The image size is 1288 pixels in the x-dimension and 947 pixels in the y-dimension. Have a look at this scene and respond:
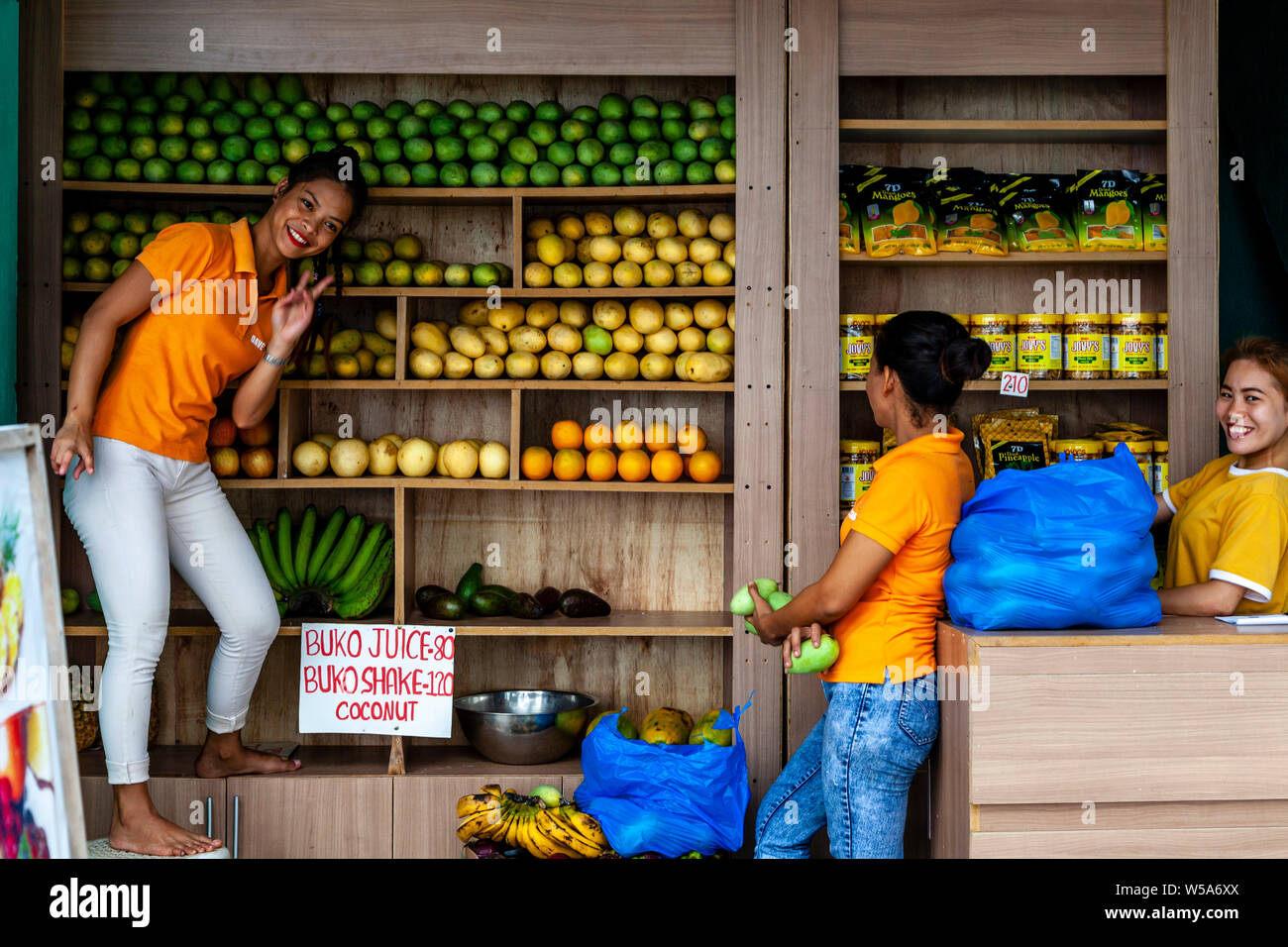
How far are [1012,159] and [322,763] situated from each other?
301 centimetres

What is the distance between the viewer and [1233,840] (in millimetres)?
2223

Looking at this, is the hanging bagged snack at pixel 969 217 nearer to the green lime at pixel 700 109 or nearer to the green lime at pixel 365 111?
the green lime at pixel 700 109

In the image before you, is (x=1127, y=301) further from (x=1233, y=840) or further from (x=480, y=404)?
(x=480, y=404)

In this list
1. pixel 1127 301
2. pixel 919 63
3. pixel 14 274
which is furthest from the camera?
pixel 1127 301

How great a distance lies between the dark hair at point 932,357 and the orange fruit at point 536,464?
1.33 meters

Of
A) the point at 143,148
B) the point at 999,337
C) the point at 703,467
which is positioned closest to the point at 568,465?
the point at 703,467

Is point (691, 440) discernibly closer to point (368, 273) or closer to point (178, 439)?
point (368, 273)

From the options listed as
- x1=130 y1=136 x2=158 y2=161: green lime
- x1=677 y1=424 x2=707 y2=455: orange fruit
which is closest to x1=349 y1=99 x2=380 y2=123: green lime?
x1=130 y1=136 x2=158 y2=161: green lime

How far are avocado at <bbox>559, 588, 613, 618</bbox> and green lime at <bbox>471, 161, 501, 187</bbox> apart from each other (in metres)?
1.32

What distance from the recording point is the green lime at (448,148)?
327 cm

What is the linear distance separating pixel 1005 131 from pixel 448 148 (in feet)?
5.68

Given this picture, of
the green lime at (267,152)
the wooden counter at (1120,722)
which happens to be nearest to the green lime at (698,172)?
the green lime at (267,152)

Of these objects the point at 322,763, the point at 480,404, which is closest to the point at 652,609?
the point at 480,404

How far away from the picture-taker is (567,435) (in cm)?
332
